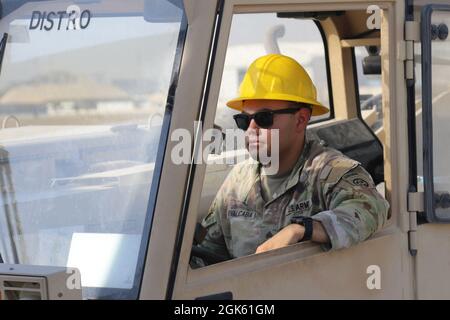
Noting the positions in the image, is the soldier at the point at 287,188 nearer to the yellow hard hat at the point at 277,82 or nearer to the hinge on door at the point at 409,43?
the yellow hard hat at the point at 277,82

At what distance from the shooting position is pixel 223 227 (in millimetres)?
3428

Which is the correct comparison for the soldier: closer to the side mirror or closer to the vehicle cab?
the vehicle cab

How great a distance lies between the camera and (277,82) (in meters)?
3.18

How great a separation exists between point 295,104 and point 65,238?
0.92 metres

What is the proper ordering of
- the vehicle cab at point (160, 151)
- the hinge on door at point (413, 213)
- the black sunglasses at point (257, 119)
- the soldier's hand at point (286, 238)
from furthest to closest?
1. the black sunglasses at point (257, 119)
2. the hinge on door at point (413, 213)
3. the soldier's hand at point (286, 238)
4. the vehicle cab at point (160, 151)

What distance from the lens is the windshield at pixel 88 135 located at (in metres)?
2.74

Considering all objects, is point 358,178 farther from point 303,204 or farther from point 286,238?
point 286,238

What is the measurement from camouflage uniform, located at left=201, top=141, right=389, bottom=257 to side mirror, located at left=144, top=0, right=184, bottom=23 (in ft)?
2.44

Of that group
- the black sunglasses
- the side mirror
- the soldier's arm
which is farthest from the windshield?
the soldier's arm

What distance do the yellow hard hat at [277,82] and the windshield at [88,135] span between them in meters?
0.44

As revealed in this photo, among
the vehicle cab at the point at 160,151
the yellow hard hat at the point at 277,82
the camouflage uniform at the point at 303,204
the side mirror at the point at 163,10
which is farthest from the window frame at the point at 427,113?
the side mirror at the point at 163,10

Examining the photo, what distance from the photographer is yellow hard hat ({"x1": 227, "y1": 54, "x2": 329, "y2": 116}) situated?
3172 millimetres
